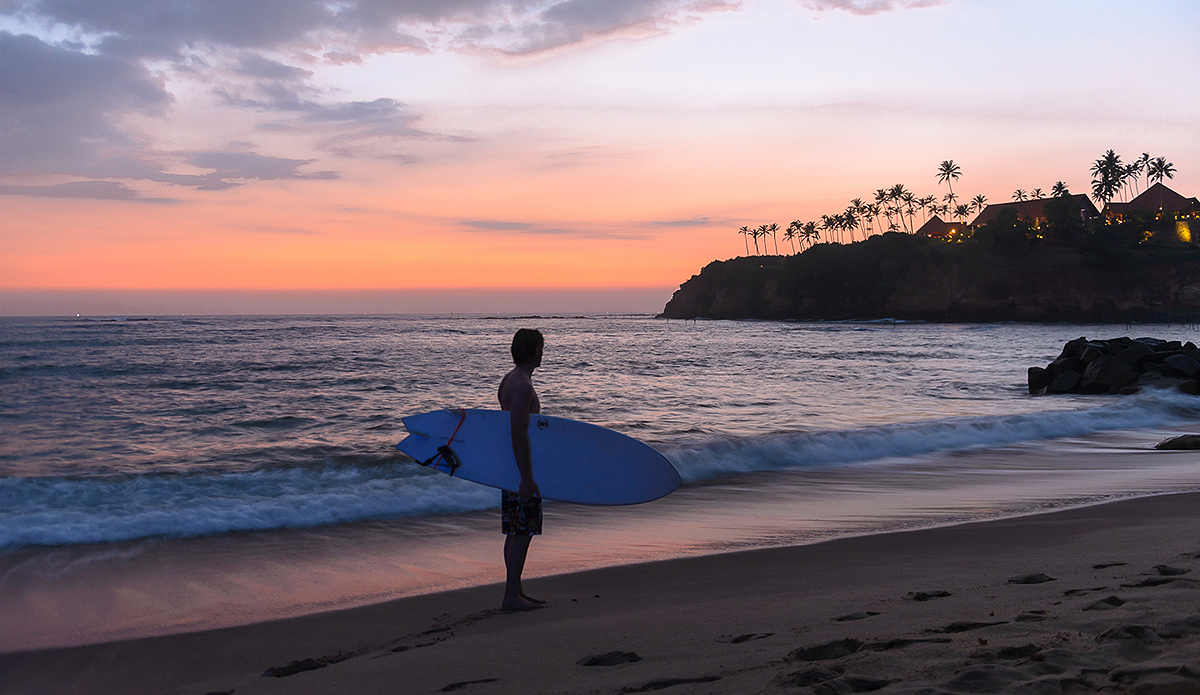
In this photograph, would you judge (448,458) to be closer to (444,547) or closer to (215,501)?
(444,547)

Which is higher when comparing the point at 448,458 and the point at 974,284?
the point at 974,284

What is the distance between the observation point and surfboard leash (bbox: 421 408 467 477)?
5.03 m

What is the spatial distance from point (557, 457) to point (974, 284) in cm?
9289

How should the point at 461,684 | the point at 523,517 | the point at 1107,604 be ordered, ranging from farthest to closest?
the point at 523,517
the point at 1107,604
the point at 461,684

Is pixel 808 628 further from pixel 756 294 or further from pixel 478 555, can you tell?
pixel 756 294

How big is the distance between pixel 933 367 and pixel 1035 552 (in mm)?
22694

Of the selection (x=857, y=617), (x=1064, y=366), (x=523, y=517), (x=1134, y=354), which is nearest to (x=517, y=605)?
(x=523, y=517)

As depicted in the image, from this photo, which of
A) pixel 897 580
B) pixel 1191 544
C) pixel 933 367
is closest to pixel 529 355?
pixel 897 580

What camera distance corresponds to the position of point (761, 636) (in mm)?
3320

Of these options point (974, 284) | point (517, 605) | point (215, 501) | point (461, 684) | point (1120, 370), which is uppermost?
point (974, 284)

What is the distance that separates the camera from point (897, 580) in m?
4.35

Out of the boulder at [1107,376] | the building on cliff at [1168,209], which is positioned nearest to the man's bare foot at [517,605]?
the boulder at [1107,376]

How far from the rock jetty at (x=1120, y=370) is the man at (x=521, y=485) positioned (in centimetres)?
1947

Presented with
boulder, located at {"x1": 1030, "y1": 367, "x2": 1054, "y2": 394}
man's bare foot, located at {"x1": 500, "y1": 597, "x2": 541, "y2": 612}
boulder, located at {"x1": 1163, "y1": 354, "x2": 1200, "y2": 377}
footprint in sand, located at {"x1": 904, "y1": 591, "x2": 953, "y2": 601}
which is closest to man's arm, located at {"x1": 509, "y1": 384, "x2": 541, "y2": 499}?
man's bare foot, located at {"x1": 500, "y1": 597, "x2": 541, "y2": 612}
